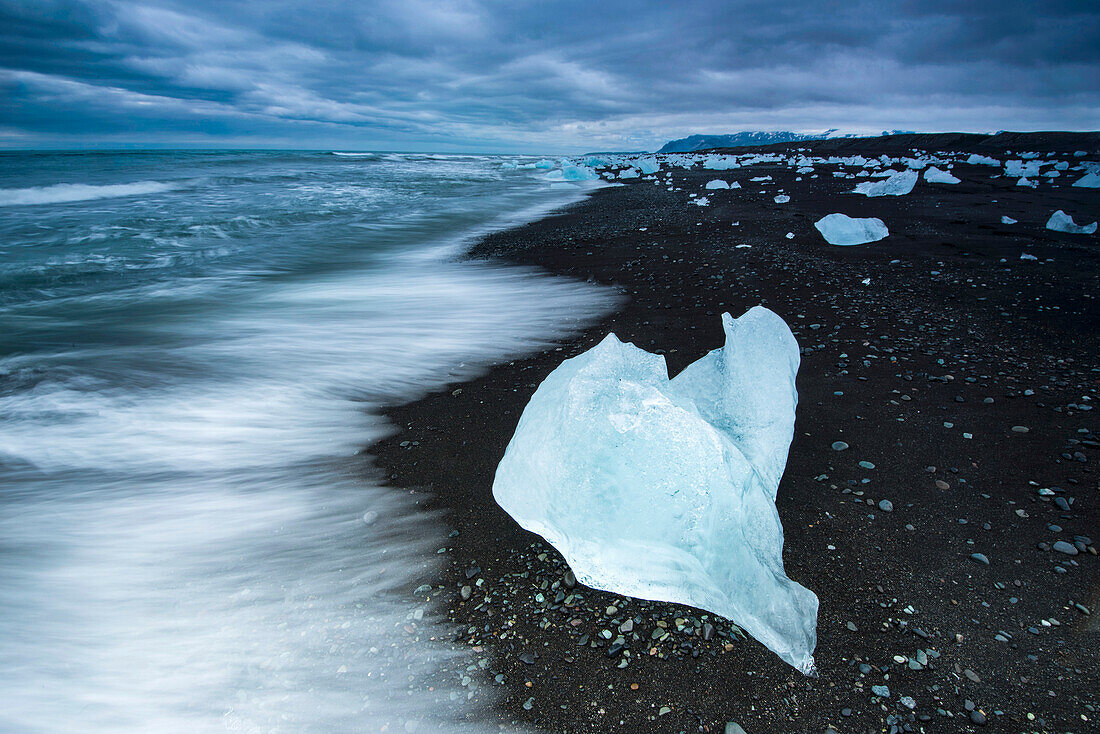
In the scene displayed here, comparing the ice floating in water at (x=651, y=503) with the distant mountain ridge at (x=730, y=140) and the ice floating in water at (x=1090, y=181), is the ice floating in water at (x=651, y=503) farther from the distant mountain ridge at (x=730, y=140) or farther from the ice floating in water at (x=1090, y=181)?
the distant mountain ridge at (x=730, y=140)

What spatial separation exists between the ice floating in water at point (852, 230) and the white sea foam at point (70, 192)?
2664 cm

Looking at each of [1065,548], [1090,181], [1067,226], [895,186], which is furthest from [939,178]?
[1065,548]

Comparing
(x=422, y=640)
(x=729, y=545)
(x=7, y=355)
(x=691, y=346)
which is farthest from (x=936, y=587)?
(x=7, y=355)

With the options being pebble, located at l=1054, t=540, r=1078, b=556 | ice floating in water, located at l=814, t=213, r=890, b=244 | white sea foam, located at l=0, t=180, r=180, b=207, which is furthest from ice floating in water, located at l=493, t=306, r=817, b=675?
white sea foam, located at l=0, t=180, r=180, b=207

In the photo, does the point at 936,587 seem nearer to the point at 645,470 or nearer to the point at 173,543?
the point at 645,470

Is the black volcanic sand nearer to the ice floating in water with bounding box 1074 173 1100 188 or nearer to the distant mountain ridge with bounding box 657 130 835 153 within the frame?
the ice floating in water with bounding box 1074 173 1100 188

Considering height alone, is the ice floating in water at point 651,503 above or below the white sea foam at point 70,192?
below

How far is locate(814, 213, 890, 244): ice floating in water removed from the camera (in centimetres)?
767

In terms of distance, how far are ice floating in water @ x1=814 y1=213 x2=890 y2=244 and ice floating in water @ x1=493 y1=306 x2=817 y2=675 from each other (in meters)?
6.75

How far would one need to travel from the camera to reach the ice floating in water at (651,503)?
6.54 feet

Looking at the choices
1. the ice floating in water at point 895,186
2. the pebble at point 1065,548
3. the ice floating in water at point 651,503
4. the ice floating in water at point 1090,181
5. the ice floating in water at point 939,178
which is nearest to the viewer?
the ice floating in water at point 651,503

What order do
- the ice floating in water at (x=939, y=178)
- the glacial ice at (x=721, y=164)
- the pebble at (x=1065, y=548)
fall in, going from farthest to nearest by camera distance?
the glacial ice at (x=721, y=164)
the ice floating in water at (x=939, y=178)
the pebble at (x=1065, y=548)

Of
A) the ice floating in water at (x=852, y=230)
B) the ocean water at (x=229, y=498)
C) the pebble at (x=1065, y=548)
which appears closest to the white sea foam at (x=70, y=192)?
the ocean water at (x=229, y=498)

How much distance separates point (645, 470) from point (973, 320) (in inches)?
178
